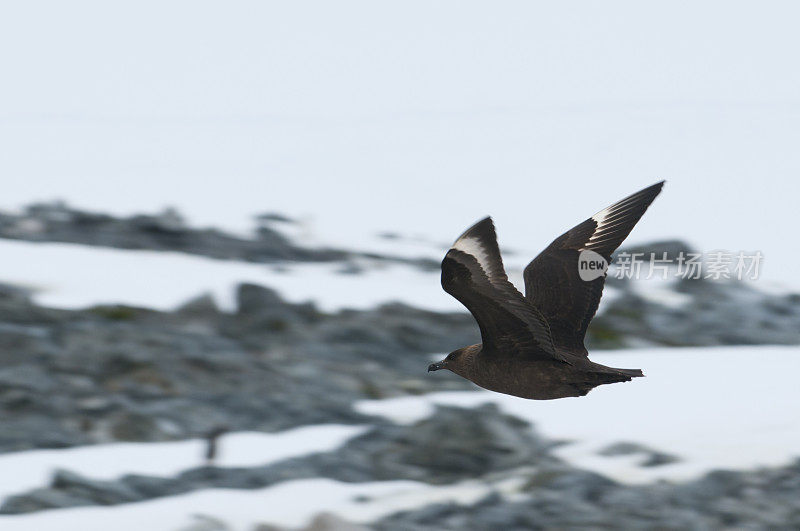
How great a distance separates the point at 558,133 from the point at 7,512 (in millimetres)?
12082

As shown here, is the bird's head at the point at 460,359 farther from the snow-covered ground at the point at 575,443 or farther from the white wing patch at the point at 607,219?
the snow-covered ground at the point at 575,443

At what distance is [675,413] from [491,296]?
17.3ft

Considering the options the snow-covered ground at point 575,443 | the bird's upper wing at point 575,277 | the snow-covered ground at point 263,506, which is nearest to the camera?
the bird's upper wing at point 575,277

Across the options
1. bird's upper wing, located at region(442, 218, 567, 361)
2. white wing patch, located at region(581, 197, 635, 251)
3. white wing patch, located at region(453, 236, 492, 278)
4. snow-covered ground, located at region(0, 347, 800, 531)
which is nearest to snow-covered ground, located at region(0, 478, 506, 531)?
snow-covered ground, located at region(0, 347, 800, 531)

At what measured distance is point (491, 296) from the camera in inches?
174

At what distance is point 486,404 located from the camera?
9.07 metres

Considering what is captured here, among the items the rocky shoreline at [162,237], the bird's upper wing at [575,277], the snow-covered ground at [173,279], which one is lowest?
the bird's upper wing at [575,277]

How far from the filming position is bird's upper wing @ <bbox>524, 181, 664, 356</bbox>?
554 centimetres

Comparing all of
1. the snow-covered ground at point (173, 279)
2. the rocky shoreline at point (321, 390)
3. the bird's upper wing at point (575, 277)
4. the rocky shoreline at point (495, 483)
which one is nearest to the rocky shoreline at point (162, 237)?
the rocky shoreline at point (321, 390)

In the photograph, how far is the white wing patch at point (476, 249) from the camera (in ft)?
14.1

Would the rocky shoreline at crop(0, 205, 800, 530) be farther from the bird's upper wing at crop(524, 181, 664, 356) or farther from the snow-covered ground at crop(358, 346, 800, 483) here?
the bird's upper wing at crop(524, 181, 664, 356)

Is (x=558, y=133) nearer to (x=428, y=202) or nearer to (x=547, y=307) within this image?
(x=428, y=202)

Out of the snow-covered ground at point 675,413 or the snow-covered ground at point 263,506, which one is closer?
the snow-covered ground at point 263,506

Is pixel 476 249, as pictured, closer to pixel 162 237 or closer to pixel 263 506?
pixel 263 506
